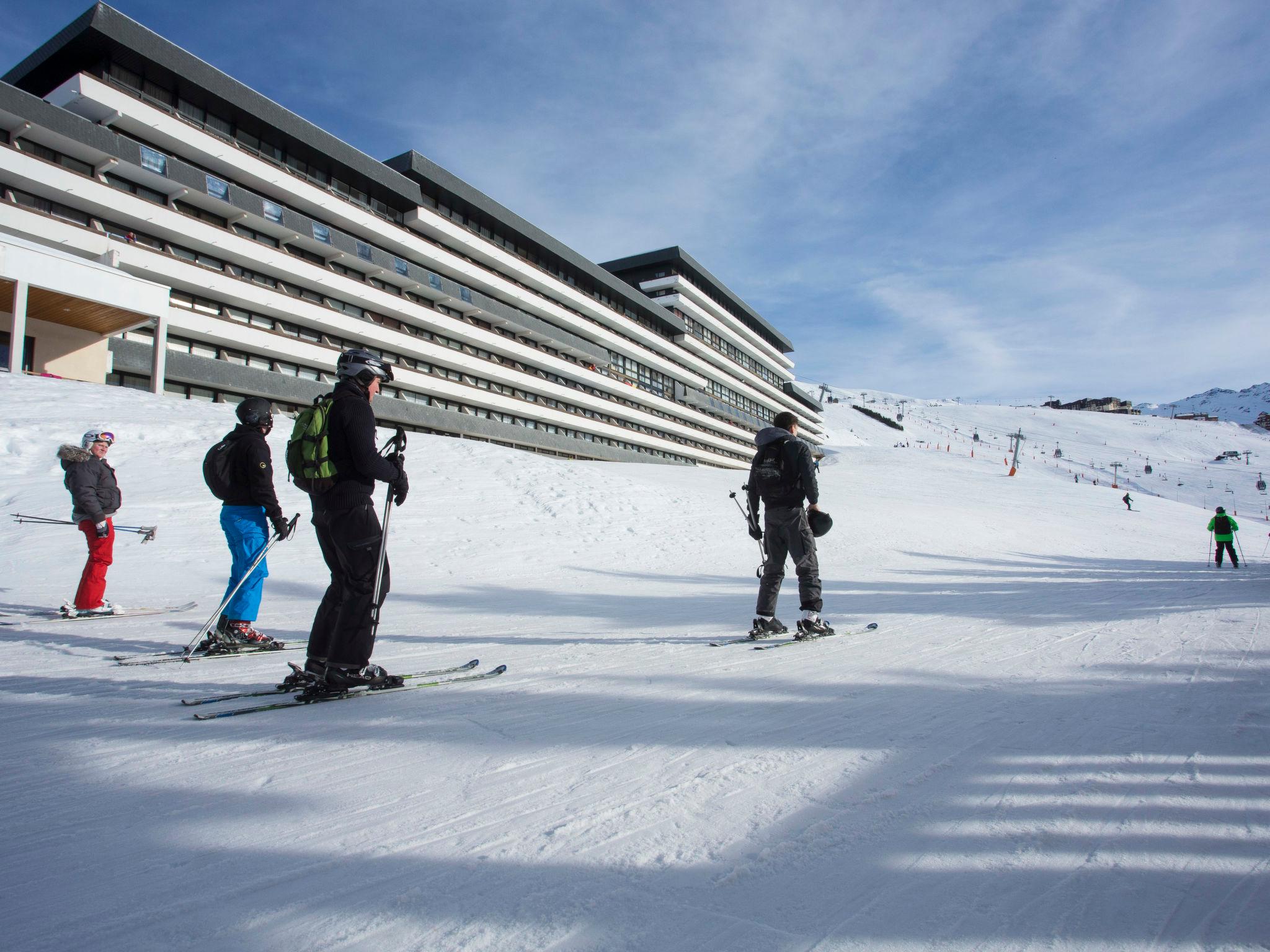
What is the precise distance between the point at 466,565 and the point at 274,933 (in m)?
9.43

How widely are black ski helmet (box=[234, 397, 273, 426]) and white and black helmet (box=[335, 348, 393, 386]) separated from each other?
5.65 ft

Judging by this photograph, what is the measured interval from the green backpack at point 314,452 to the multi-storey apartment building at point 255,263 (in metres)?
21.0

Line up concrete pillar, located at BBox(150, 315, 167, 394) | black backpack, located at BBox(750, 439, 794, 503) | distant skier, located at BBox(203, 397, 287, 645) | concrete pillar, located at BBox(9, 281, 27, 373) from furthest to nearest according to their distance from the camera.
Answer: concrete pillar, located at BBox(150, 315, 167, 394)
concrete pillar, located at BBox(9, 281, 27, 373)
black backpack, located at BBox(750, 439, 794, 503)
distant skier, located at BBox(203, 397, 287, 645)

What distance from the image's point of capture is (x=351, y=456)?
3.67 metres

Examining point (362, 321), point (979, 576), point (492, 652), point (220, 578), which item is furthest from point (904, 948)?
point (362, 321)

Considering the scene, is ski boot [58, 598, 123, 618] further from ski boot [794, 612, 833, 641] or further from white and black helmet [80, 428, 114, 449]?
ski boot [794, 612, 833, 641]

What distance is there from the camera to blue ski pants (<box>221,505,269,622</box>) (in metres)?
5.13

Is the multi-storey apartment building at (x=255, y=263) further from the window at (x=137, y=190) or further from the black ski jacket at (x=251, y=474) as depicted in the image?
the black ski jacket at (x=251, y=474)

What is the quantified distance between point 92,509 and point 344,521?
406 cm

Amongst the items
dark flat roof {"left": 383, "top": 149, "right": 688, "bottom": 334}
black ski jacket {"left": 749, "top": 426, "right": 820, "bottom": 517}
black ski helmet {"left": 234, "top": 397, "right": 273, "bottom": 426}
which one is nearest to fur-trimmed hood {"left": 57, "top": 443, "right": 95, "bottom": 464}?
black ski helmet {"left": 234, "top": 397, "right": 273, "bottom": 426}

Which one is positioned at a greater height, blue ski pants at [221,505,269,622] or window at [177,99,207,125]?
window at [177,99,207,125]

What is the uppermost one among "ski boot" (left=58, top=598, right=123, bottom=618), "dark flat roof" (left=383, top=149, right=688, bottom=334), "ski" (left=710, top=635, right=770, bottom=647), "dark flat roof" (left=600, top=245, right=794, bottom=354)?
"dark flat roof" (left=600, top=245, right=794, bottom=354)

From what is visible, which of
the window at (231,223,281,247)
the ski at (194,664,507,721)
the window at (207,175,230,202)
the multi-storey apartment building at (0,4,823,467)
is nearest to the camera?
the ski at (194,664,507,721)

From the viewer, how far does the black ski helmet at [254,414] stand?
17.1 feet
